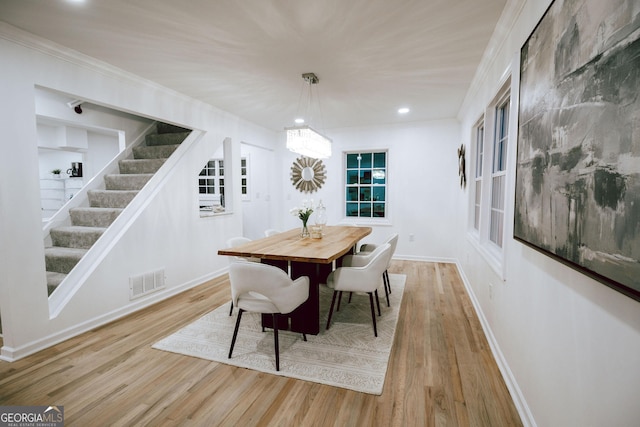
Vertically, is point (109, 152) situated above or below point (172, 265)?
above

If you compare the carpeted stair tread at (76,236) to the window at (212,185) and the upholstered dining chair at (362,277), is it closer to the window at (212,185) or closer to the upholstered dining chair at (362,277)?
the upholstered dining chair at (362,277)

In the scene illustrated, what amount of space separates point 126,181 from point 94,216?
63cm

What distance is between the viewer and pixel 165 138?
4.62 meters

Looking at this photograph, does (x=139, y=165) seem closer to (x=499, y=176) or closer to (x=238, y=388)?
(x=238, y=388)

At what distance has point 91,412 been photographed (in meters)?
1.77

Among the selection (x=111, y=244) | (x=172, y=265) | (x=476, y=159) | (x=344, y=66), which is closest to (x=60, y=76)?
(x=111, y=244)

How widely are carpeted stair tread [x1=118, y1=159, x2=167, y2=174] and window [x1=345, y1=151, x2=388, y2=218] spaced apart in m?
3.40

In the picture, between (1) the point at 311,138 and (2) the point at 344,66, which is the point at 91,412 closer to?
(1) the point at 311,138

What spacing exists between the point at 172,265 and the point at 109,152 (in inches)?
138

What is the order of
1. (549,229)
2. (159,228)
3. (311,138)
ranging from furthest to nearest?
(159,228) < (311,138) < (549,229)

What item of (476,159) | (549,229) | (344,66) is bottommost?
(549,229)

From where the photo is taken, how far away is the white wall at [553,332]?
2.99 feet

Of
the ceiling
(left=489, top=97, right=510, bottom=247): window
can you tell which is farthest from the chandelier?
(left=489, top=97, right=510, bottom=247): window

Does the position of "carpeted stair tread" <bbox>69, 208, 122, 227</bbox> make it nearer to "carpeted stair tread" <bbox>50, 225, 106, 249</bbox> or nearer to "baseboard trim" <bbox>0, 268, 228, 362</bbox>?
"carpeted stair tread" <bbox>50, 225, 106, 249</bbox>
